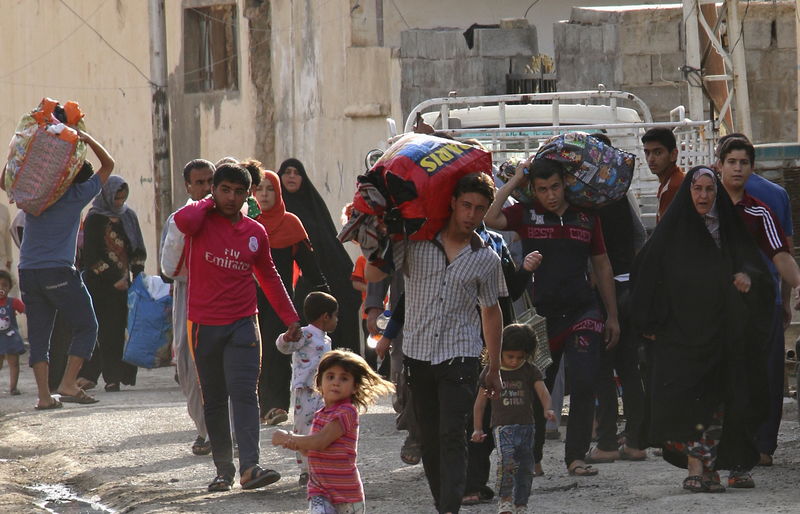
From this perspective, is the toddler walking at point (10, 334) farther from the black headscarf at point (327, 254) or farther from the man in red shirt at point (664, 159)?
the man in red shirt at point (664, 159)

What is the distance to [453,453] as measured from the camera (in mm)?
6434

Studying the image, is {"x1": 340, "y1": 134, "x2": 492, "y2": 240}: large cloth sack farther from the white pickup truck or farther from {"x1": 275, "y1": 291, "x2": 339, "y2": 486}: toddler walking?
the white pickup truck

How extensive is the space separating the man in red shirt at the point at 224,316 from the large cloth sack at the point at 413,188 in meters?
1.56

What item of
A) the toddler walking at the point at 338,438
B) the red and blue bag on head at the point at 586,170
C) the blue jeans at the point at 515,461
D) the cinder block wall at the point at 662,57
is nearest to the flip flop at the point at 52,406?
the red and blue bag on head at the point at 586,170

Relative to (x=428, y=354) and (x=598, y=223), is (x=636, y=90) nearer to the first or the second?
(x=598, y=223)

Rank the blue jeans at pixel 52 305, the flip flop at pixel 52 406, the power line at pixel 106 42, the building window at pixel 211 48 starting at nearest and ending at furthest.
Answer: the blue jeans at pixel 52 305
the flip flop at pixel 52 406
the building window at pixel 211 48
the power line at pixel 106 42

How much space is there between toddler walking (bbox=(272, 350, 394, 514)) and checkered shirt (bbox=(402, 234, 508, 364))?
510mm

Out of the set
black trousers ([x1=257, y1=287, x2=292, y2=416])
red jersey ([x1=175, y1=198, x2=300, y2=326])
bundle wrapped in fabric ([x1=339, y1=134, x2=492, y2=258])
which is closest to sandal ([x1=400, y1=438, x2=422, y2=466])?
red jersey ([x1=175, y1=198, x2=300, y2=326])

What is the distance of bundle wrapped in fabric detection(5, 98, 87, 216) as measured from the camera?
1145 centimetres

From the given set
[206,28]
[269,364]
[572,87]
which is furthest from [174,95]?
[269,364]

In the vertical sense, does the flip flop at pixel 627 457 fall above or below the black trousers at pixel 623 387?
below

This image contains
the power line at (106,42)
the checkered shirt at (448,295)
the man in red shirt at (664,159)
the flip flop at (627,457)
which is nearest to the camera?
the checkered shirt at (448,295)

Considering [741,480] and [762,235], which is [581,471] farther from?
[762,235]

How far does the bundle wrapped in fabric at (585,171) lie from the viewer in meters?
7.84
